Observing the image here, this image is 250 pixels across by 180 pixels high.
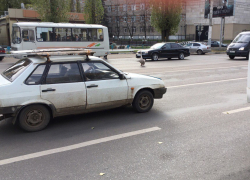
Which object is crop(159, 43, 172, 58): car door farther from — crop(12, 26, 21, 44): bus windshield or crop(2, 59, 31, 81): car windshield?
crop(2, 59, 31, 81): car windshield

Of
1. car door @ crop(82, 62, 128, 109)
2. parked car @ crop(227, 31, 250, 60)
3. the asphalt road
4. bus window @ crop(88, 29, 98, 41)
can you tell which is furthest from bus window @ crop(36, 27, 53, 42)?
car door @ crop(82, 62, 128, 109)

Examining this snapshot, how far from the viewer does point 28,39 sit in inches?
786

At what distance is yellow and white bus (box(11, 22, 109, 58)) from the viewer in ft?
65.3

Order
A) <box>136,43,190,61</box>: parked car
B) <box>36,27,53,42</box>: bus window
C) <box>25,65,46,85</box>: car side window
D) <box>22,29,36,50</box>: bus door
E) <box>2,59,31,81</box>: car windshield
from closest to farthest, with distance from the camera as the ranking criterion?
1. <box>25,65,46,85</box>: car side window
2. <box>2,59,31,81</box>: car windshield
3. <box>22,29,36,50</box>: bus door
4. <box>36,27,53,42</box>: bus window
5. <box>136,43,190,61</box>: parked car

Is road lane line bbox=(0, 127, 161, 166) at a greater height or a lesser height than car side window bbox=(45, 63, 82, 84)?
lesser

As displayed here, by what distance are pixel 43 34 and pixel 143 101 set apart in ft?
53.3

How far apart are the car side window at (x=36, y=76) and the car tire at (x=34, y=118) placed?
469 mm

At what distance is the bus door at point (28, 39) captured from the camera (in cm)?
1984

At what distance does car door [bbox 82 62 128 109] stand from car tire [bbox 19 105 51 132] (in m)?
0.92

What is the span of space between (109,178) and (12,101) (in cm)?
247

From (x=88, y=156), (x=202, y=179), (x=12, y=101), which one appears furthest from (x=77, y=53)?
(x=202, y=179)

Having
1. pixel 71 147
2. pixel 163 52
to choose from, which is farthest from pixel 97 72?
pixel 163 52

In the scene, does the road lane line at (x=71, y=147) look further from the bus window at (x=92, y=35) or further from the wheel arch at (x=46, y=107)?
the bus window at (x=92, y=35)

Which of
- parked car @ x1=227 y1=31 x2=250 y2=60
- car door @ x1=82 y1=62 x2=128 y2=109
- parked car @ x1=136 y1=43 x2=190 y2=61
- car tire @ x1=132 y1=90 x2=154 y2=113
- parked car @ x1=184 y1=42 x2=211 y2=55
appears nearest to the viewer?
car door @ x1=82 y1=62 x2=128 y2=109
